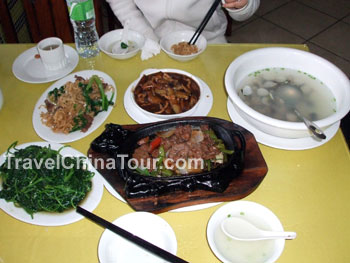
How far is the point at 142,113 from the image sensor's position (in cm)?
154

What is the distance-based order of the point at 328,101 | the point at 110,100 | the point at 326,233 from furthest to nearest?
the point at 110,100
the point at 328,101
the point at 326,233

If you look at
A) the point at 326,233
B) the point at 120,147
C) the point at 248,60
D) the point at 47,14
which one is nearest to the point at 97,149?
the point at 120,147

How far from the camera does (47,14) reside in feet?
6.93

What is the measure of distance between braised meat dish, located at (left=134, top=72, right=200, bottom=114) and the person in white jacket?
664 millimetres

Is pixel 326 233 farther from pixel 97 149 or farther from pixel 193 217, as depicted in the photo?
pixel 97 149

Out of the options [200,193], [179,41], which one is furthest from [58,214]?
[179,41]

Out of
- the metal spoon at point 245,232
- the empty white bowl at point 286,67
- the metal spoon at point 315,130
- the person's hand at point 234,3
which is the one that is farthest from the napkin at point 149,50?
the metal spoon at point 245,232

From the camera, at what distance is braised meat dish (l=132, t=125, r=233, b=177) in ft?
4.05

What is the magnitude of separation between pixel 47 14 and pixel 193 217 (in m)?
1.69

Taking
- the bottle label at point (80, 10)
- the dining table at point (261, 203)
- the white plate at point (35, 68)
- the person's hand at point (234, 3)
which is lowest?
the dining table at point (261, 203)

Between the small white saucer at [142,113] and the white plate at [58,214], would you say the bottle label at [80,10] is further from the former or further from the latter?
the white plate at [58,214]

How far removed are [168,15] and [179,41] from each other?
309 mm

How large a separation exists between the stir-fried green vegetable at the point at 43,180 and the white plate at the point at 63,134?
0.40 feet

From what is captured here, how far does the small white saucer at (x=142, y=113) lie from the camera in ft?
4.99
